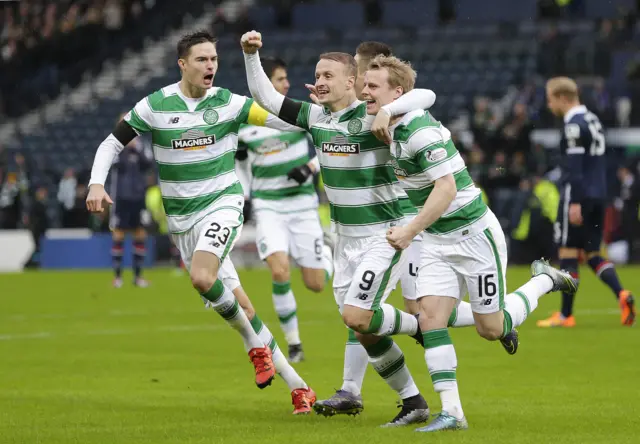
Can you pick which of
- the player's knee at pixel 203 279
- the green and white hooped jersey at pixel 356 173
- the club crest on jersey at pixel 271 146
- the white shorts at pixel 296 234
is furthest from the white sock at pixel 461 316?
the club crest on jersey at pixel 271 146

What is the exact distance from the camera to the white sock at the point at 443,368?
7.21 m

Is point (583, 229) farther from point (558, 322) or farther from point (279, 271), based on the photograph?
point (279, 271)

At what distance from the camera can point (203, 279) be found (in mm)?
8258

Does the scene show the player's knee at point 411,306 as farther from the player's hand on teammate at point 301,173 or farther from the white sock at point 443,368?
the player's hand on teammate at point 301,173

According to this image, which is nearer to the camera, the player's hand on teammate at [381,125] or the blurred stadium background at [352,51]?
the player's hand on teammate at [381,125]

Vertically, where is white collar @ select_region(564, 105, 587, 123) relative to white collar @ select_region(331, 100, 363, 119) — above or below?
below

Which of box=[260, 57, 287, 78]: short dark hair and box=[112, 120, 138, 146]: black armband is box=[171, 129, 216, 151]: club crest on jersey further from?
box=[260, 57, 287, 78]: short dark hair

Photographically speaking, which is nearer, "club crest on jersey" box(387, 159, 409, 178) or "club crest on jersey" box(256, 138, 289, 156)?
"club crest on jersey" box(387, 159, 409, 178)

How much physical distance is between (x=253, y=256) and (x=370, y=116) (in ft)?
61.0

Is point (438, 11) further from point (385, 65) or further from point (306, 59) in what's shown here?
point (385, 65)

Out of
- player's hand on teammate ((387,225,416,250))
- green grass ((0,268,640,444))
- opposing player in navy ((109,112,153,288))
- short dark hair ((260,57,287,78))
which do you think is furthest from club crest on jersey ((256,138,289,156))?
opposing player in navy ((109,112,153,288))

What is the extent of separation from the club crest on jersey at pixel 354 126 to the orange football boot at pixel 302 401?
1680mm

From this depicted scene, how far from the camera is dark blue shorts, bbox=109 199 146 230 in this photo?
68.7 feet

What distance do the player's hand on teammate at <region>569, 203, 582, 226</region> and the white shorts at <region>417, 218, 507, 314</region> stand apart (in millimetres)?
5835
